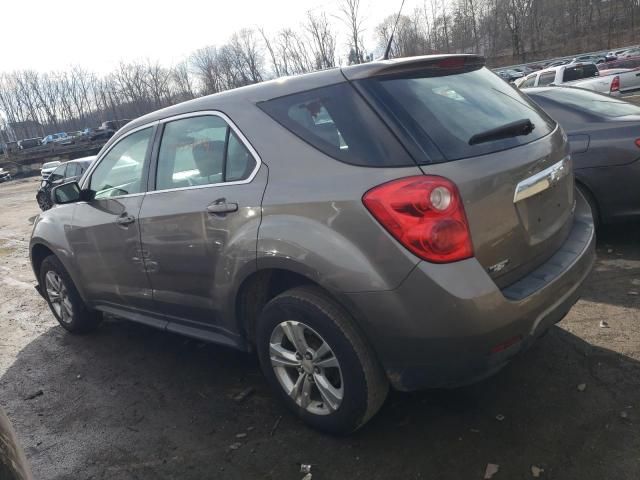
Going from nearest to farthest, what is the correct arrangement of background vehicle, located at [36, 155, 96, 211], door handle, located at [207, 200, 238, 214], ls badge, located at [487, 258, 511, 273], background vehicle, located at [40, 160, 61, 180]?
ls badge, located at [487, 258, 511, 273]
door handle, located at [207, 200, 238, 214]
background vehicle, located at [36, 155, 96, 211]
background vehicle, located at [40, 160, 61, 180]

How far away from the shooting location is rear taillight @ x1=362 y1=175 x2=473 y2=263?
2.23 metres

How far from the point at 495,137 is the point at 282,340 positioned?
1562 mm

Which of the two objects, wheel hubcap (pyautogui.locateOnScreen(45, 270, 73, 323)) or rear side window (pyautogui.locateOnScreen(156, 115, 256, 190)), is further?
wheel hubcap (pyautogui.locateOnScreen(45, 270, 73, 323))

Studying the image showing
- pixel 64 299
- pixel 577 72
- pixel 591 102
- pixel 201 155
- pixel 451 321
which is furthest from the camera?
pixel 577 72

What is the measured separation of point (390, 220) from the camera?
2.27 m

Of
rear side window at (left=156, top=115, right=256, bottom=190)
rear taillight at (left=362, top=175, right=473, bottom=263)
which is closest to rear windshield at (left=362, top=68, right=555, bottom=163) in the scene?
rear taillight at (left=362, top=175, right=473, bottom=263)

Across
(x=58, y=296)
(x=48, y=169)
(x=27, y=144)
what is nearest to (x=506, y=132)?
(x=58, y=296)

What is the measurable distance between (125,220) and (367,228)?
6.86 ft

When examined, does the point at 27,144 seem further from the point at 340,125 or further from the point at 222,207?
the point at 340,125

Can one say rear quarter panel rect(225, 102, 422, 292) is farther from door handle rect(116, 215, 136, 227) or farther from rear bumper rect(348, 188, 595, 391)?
door handle rect(116, 215, 136, 227)

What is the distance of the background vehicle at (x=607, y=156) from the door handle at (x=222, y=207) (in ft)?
11.5

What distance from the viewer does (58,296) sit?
496cm

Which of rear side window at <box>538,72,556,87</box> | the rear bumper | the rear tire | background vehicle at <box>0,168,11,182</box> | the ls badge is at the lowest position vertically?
background vehicle at <box>0,168,11,182</box>

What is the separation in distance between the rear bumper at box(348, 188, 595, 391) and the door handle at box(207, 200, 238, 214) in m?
0.90
